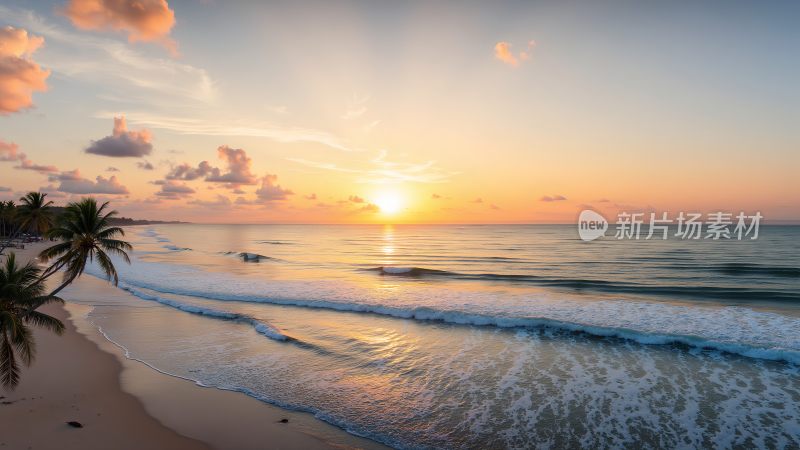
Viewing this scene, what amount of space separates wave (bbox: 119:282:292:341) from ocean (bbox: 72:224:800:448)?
0.37 feet

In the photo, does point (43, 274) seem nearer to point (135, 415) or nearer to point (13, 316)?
point (13, 316)

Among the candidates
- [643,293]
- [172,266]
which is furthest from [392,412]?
[172,266]

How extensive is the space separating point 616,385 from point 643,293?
1989 centimetres

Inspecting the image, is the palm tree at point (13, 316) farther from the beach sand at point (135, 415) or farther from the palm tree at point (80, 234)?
the palm tree at point (80, 234)

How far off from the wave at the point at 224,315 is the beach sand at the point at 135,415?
19.5ft

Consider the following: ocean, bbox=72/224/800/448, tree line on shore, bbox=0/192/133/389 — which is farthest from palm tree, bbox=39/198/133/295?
ocean, bbox=72/224/800/448

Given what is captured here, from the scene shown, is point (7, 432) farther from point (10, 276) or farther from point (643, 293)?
point (643, 293)

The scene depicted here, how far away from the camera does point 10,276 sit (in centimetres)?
1324

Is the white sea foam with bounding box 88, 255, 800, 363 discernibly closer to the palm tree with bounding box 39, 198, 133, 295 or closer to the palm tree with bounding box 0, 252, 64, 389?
the palm tree with bounding box 39, 198, 133, 295

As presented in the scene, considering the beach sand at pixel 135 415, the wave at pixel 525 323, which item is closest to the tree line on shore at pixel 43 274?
the beach sand at pixel 135 415

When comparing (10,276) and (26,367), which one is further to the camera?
(26,367)

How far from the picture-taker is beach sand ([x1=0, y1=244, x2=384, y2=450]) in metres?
10.2

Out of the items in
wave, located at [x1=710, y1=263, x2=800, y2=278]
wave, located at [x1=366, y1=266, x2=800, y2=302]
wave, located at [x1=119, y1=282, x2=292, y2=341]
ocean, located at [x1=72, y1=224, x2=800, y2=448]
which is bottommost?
Answer: wave, located at [x1=119, y1=282, x2=292, y2=341]

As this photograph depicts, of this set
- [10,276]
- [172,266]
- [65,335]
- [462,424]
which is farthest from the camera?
[172,266]
